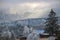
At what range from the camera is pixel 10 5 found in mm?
2219

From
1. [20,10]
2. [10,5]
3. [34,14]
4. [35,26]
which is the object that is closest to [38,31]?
[35,26]

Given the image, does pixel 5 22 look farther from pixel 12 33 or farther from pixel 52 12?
pixel 52 12

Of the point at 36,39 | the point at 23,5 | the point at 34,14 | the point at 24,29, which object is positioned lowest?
the point at 36,39

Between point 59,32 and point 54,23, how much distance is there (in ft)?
0.49

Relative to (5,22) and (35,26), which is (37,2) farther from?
(5,22)

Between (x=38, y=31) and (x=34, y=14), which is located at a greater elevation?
(x=34, y=14)

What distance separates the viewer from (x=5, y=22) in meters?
2.19

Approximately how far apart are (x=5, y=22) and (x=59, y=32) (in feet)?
2.71

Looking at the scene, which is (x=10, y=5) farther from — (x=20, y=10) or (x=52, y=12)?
(x=52, y=12)

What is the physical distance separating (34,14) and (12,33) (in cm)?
44

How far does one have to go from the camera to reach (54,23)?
83.2 inches

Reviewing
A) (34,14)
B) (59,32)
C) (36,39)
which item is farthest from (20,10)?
(59,32)

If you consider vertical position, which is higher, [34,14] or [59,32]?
[34,14]

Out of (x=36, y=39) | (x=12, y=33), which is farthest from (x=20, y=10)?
(x=36, y=39)
